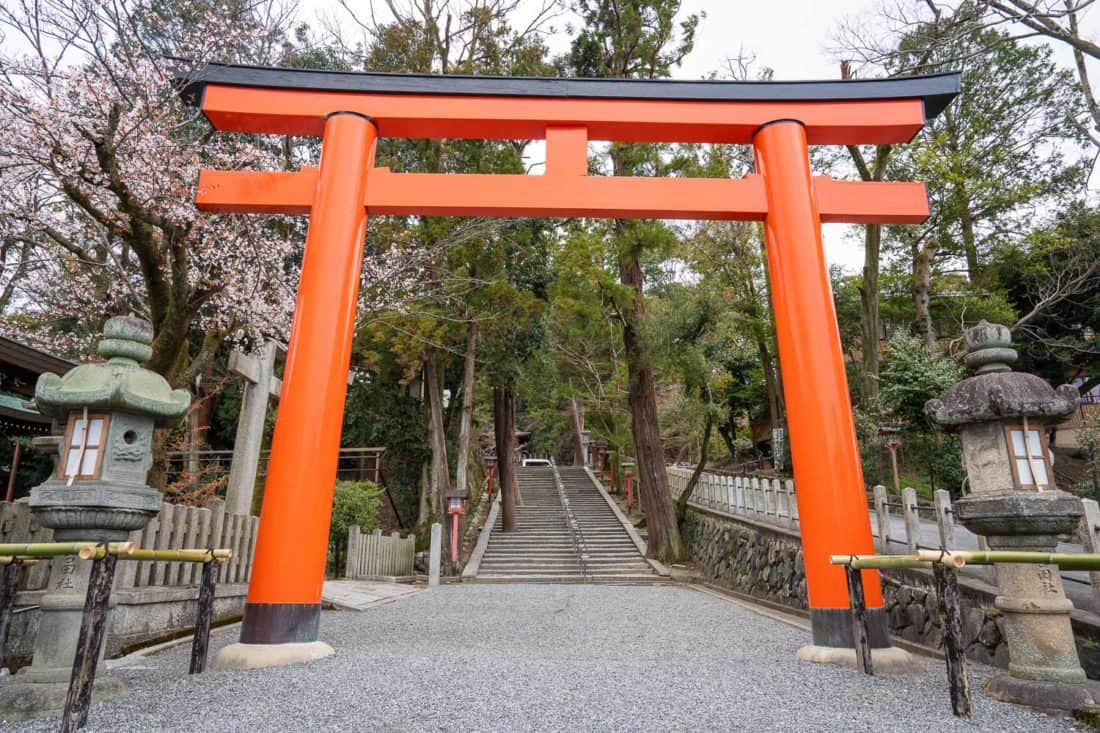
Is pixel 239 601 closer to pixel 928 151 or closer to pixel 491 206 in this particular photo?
pixel 491 206

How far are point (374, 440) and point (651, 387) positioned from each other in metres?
9.09

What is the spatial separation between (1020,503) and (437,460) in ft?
38.2

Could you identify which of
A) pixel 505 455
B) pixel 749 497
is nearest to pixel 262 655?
pixel 749 497

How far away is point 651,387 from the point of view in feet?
39.4

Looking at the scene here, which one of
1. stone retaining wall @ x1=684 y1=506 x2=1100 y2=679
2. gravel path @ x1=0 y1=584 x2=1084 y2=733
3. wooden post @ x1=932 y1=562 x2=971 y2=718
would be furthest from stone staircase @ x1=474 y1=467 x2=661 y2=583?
wooden post @ x1=932 y1=562 x2=971 y2=718

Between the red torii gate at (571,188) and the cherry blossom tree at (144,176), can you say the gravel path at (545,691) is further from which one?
the cherry blossom tree at (144,176)

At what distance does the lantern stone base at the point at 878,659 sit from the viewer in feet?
11.3

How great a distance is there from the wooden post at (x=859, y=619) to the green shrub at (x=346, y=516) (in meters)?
10.3

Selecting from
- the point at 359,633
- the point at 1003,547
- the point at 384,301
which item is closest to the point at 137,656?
the point at 359,633

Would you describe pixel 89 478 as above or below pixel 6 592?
above

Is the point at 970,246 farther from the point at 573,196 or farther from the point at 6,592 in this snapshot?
the point at 6,592

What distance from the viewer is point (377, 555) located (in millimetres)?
11250

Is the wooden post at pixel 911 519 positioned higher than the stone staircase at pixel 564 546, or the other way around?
the wooden post at pixel 911 519

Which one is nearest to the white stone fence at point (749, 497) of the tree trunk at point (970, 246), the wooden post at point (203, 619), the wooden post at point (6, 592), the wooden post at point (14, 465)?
the wooden post at point (203, 619)
